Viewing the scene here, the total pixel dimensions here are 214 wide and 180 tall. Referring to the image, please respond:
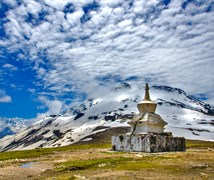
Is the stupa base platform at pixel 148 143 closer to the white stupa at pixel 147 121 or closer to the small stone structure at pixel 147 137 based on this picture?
the small stone structure at pixel 147 137

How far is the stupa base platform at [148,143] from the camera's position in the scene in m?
51.3

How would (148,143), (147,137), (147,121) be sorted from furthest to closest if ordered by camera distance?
(147,121)
(147,137)
(148,143)

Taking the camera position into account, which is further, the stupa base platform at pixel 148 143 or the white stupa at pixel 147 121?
the white stupa at pixel 147 121

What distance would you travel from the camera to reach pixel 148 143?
5109 cm

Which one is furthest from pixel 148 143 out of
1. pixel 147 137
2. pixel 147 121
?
pixel 147 121

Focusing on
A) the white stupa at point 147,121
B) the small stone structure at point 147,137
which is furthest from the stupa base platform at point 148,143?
the white stupa at point 147,121

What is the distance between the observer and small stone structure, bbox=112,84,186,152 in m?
51.7

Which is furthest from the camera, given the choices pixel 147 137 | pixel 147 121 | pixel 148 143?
pixel 147 121

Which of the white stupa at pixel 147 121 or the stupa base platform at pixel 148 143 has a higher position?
the white stupa at pixel 147 121

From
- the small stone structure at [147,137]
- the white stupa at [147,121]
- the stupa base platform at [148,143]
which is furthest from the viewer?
the white stupa at [147,121]

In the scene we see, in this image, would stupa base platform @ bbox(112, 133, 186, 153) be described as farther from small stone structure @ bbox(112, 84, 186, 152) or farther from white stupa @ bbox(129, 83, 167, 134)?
white stupa @ bbox(129, 83, 167, 134)

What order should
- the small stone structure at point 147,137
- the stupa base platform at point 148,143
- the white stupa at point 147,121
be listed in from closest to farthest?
the stupa base platform at point 148,143 → the small stone structure at point 147,137 → the white stupa at point 147,121

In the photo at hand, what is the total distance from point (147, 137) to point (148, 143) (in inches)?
37.9

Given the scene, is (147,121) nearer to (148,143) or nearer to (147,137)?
(147,137)
